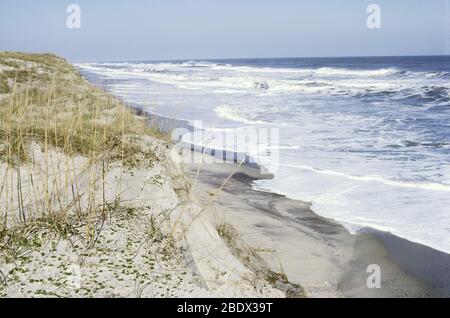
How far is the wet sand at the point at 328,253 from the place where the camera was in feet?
11.9

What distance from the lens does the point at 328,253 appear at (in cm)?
435

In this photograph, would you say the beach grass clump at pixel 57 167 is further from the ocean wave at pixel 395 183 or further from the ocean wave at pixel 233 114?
the ocean wave at pixel 233 114

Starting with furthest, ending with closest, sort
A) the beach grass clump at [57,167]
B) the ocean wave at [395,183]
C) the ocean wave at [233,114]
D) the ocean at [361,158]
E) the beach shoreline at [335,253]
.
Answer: the ocean wave at [233,114]
the ocean wave at [395,183]
the ocean at [361,158]
the beach shoreline at [335,253]
the beach grass clump at [57,167]

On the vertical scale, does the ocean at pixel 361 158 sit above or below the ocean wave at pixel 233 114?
below

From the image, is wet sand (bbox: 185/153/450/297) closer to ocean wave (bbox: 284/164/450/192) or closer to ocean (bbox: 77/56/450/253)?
ocean (bbox: 77/56/450/253)

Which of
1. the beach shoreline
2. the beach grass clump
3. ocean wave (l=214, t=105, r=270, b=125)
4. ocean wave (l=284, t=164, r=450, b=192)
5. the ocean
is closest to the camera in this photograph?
the beach grass clump

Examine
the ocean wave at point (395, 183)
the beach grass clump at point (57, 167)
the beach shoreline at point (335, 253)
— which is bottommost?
the beach shoreline at point (335, 253)

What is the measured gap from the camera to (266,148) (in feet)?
30.0

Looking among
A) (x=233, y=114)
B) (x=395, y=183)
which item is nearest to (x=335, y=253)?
(x=395, y=183)

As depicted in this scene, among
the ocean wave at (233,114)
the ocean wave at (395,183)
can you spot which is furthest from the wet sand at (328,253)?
the ocean wave at (233,114)

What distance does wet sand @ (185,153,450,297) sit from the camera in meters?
3.62

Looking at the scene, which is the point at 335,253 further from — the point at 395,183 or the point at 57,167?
the point at 57,167

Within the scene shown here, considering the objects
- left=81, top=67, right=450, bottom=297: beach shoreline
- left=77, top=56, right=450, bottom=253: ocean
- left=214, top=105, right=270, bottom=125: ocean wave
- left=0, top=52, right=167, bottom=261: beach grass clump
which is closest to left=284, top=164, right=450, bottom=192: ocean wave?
left=77, top=56, right=450, bottom=253: ocean
